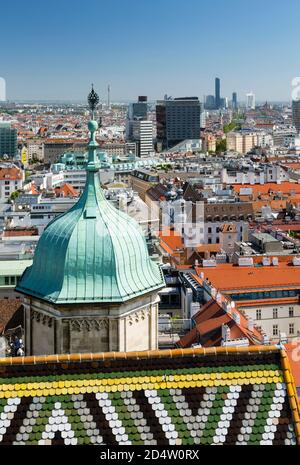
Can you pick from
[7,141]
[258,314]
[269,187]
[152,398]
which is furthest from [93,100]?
[7,141]

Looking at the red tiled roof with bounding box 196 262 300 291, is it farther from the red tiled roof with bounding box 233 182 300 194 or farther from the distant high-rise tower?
the distant high-rise tower

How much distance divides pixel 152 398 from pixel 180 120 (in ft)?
466

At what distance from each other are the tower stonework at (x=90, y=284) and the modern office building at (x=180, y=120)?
137 m

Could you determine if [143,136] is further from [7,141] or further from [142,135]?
[7,141]

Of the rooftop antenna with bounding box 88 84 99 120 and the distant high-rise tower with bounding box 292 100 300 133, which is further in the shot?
the distant high-rise tower with bounding box 292 100 300 133

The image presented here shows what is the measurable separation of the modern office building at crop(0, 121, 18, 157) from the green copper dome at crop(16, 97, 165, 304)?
388 feet

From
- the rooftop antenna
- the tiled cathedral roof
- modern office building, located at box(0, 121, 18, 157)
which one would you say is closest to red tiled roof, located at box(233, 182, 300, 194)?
the rooftop antenna

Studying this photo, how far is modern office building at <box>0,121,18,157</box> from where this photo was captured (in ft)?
414

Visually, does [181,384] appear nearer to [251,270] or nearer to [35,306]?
[35,306]

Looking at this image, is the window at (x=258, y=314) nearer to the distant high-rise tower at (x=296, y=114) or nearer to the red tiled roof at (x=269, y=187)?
the red tiled roof at (x=269, y=187)

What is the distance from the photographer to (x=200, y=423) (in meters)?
7.50

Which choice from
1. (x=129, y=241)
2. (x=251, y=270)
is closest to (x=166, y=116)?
(x=251, y=270)

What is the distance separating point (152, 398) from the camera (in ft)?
25.0

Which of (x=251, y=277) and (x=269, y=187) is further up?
(x=269, y=187)
